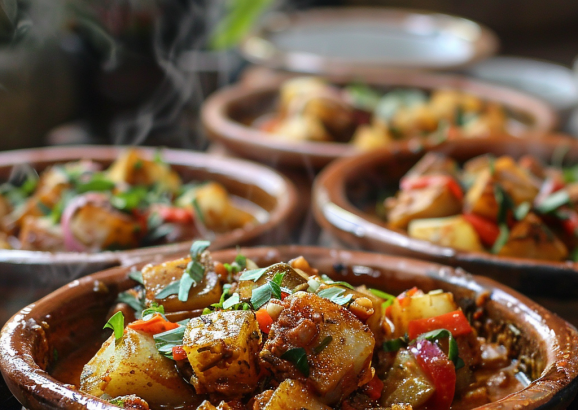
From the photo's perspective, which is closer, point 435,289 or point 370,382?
point 370,382

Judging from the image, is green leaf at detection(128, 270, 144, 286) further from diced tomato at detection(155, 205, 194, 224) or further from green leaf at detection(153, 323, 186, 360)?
diced tomato at detection(155, 205, 194, 224)

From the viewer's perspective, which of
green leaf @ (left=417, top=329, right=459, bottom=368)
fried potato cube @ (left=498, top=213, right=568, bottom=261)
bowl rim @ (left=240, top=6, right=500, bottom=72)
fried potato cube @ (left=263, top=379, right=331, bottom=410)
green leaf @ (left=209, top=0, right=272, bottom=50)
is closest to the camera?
fried potato cube @ (left=263, top=379, right=331, bottom=410)

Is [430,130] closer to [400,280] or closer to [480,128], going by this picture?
[480,128]

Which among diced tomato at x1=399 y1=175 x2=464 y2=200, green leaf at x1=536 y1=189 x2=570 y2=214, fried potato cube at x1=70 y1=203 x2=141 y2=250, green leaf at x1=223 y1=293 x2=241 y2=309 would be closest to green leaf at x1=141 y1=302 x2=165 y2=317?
green leaf at x1=223 y1=293 x2=241 y2=309

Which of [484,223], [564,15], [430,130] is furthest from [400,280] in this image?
[564,15]

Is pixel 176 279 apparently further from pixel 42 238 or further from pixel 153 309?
pixel 42 238

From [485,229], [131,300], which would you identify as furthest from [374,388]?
[485,229]

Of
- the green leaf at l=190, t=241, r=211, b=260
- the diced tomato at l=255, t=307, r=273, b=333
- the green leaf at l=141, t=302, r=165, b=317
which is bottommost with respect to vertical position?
the green leaf at l=141, t=302, r=165, b=317
